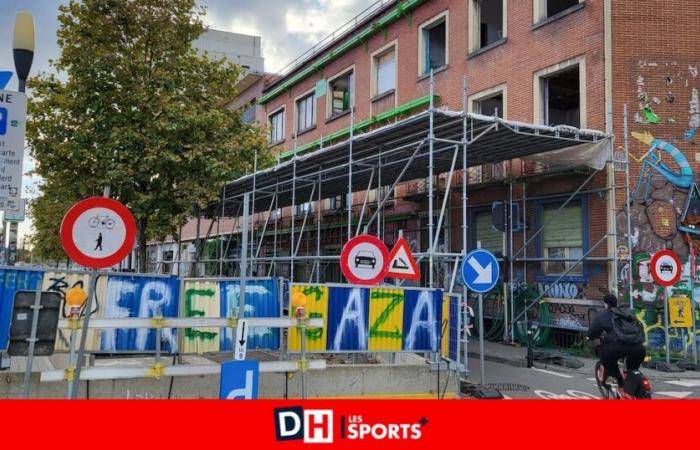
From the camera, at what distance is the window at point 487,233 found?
16.3 m

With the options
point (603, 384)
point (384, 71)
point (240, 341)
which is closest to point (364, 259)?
point (240, 341)

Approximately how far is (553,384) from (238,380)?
6.63 meters

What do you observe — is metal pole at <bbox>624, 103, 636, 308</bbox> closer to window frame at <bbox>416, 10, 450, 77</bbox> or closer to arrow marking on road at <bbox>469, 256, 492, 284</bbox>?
arrow marking on road at <bbox>469, 256, 492, 284</bbox>

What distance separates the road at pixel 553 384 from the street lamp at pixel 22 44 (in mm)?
8057

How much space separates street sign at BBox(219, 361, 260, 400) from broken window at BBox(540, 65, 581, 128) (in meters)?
12.3

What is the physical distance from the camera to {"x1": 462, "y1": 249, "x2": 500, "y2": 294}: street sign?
9398 mm

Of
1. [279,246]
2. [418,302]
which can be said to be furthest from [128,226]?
[279,246]

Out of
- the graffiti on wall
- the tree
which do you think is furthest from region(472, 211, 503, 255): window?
the graffiti on wall

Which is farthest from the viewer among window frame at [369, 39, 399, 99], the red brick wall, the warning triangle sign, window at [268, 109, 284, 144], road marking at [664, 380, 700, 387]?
window at [268, 109, 284, 144]

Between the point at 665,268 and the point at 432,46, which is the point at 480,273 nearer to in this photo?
the point at 665,268

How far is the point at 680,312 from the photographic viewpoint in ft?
39.8

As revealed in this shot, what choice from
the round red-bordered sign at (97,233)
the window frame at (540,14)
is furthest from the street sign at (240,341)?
the window frame at (540,14)

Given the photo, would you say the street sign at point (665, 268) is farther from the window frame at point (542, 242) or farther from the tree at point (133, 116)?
the tree at point (133, 116)
